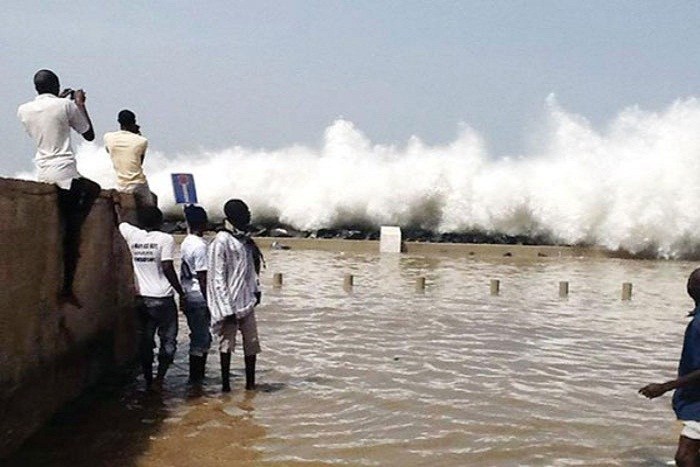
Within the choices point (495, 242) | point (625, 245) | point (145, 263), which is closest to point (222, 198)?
point (495, 242)

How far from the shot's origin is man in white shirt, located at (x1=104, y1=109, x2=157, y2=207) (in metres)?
8.42

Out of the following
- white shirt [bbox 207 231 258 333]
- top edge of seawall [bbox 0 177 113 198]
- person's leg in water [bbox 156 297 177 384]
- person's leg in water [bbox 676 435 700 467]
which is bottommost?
person's leg in water [bbox 676 435 700 467]

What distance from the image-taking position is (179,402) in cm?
724

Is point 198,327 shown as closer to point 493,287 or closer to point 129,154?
point 129,154

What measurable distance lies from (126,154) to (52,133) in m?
2.10

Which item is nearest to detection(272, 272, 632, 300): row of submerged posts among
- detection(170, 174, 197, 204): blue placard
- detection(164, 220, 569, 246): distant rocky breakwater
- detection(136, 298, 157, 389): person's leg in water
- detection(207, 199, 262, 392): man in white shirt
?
detection(170, 174, 197, 204): blue placard

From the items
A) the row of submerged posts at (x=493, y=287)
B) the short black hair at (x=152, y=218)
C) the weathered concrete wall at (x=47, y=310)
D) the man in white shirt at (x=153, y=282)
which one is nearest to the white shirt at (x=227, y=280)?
the man in white shirt at (x=153, y=282)

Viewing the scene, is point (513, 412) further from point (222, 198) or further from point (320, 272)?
point (222, 198)

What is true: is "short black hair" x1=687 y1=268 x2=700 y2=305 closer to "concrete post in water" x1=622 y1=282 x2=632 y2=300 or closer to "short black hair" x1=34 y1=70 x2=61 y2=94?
"short black hair" x1=34 y1=70 x2=61 y2=94

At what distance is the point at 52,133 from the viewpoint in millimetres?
6371

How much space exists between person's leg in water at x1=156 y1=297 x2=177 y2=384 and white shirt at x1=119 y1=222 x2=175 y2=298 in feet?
0.35

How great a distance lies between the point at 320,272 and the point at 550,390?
11992mm

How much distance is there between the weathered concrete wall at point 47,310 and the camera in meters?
5.19

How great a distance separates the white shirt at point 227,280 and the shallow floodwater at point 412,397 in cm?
79
